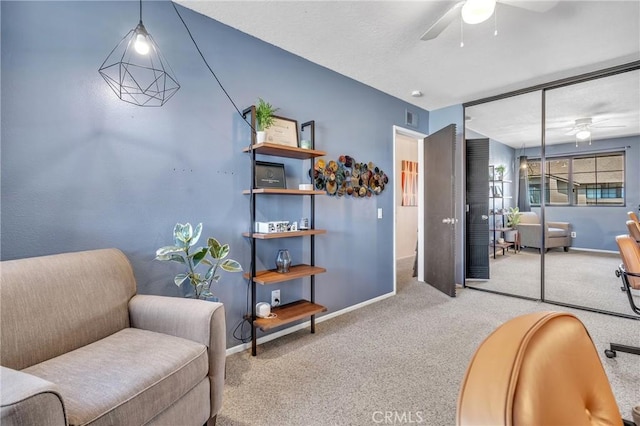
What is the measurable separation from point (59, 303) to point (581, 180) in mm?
5491

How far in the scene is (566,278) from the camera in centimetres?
414

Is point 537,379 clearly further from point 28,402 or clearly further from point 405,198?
point 405,198

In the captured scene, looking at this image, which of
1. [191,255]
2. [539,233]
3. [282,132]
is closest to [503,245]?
[539,233]

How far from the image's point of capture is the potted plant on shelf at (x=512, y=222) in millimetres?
4425

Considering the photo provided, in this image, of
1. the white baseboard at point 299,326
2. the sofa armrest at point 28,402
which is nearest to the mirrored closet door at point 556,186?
the white baseboard at point 299,326

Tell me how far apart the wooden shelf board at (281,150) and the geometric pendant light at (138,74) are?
68cm

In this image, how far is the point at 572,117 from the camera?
12.9 feet

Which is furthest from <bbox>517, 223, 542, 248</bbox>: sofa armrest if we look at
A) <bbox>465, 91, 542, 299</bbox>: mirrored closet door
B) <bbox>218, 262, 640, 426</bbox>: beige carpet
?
<bbox>218, 262, 640, 426</bbox>: beige carpet

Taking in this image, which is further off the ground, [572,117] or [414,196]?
[572,117]

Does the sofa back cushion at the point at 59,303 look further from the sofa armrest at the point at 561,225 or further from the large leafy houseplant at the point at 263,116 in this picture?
the sofa armrest at the point at 561,225

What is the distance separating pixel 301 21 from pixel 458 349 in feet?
9.28

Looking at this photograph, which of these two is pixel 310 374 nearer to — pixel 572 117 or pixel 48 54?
pixel 48 54

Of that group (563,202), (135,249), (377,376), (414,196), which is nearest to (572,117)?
(563,202)

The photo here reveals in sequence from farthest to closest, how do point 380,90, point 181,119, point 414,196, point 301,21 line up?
point 414,196, point 380,90, point 301,21, point 181,119
